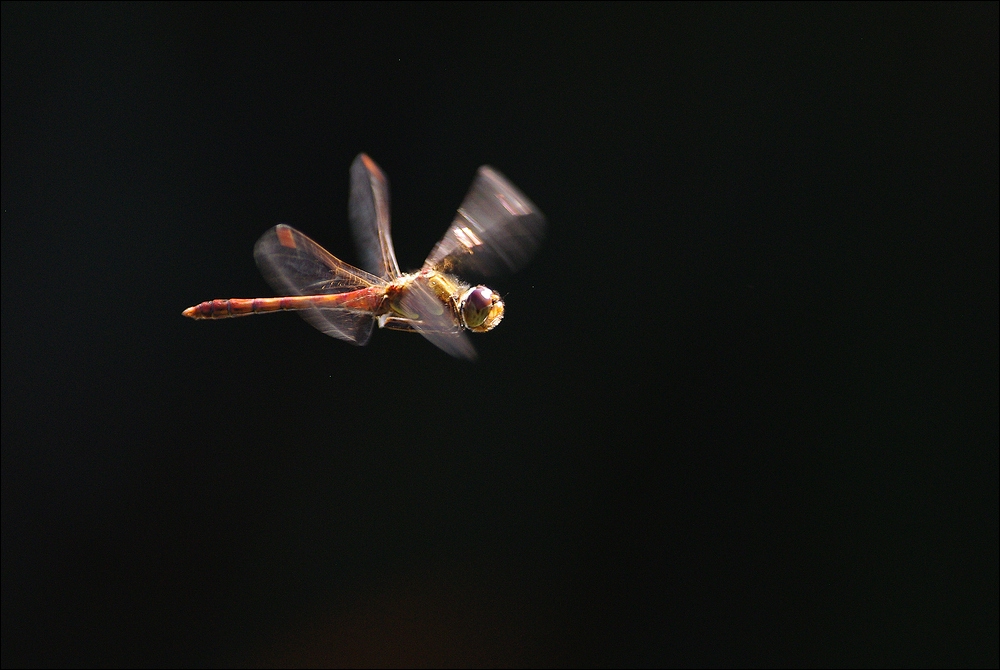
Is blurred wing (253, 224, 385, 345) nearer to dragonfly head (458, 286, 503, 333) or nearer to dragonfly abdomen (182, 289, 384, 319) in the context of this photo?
dragonfly abdomen (182, 289, 384, 319)

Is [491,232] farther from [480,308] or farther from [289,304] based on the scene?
[289,304]

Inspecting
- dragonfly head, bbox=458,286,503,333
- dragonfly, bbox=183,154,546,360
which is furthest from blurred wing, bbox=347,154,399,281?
dragonfly head, bbox=458,286,503,333

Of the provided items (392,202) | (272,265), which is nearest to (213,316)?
(272,265)

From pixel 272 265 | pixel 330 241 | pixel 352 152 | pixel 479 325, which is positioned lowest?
pixel 479 325

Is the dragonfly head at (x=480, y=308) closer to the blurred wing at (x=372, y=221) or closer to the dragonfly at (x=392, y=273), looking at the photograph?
the dragonfly at (x=392, y=273)

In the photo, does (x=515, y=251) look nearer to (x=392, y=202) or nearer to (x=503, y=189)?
(x=503, y=189)
